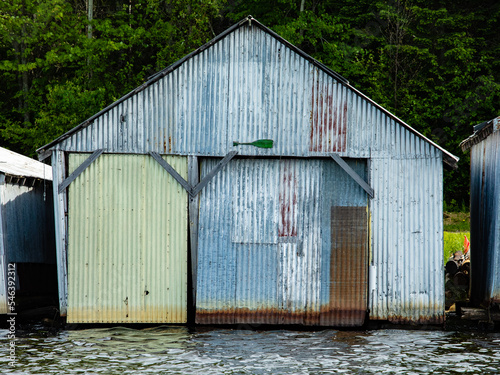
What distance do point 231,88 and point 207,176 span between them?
2.08 meters

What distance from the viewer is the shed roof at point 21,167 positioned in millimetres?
17344

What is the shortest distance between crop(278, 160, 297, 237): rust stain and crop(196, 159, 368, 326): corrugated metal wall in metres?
0.02

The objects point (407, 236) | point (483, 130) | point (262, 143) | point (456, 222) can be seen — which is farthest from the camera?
point (456, 222)

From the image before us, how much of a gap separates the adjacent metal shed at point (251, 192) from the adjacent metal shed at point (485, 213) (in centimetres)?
154

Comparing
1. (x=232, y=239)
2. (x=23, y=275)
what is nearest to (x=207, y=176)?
(x=232, y=239)

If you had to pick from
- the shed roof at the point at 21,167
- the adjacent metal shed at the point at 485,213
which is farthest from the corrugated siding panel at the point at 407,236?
the shed roof at the point at 21,167

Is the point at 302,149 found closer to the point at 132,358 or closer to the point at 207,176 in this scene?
the point at 207,176

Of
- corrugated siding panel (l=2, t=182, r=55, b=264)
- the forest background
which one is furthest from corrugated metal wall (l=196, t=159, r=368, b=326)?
the forest background

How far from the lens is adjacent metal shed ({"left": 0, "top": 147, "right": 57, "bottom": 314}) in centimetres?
1631

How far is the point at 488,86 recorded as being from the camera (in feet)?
112

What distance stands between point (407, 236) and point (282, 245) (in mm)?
2816

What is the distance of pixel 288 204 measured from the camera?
15.1 metres

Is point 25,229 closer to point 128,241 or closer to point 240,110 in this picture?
point 128,241

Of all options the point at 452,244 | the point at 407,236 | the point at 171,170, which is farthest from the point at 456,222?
the point at 171,170
